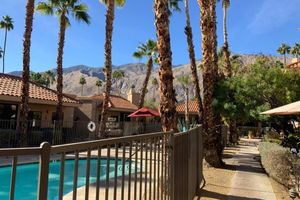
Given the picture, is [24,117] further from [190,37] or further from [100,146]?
[100,146]

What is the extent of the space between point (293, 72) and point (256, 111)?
114 inches

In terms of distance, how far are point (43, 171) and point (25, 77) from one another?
749 inches

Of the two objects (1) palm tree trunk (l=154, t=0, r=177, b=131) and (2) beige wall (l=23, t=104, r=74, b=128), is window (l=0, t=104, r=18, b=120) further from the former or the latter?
(1) palm tree trunk (l=154, t=0, r=177, b=131)

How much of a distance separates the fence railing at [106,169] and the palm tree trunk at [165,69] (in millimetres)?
2956

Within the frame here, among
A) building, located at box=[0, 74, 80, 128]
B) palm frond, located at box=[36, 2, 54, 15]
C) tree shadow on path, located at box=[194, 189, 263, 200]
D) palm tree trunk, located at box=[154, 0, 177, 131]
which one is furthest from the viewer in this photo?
palm frond, located at box=[36, 2, 54, 15]

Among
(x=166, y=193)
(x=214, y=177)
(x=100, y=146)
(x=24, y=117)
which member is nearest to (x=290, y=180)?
(x=214, y=177)

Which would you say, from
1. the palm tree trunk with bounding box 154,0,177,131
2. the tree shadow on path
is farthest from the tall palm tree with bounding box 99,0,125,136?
the tree shadow on path

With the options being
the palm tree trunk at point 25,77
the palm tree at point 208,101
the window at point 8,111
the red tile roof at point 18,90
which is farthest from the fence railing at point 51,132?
the palm tree at point 208,101

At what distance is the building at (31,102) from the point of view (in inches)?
870

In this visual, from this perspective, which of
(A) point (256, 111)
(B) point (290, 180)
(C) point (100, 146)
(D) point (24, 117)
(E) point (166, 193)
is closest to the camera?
(C) point (100, 146)

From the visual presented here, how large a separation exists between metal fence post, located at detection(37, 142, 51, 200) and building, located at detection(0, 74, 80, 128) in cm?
1976

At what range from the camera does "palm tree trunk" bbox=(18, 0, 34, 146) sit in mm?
19906

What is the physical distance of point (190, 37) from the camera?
87.2ft

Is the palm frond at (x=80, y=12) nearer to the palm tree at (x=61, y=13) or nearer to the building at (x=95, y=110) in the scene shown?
the palm tree at (x=61, y=13)
